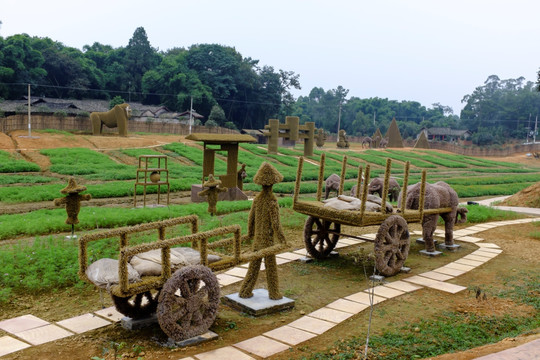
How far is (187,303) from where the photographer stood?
5.60 metres

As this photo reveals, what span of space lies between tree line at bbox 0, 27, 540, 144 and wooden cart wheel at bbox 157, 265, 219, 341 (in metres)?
47.4

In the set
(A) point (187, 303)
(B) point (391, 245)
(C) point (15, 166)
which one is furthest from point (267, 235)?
(C) point (15, 166)

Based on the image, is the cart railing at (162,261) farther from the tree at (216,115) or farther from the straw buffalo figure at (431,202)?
the tree at (216,115)

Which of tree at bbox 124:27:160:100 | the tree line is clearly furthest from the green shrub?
tree at bbox 124:27:160:100

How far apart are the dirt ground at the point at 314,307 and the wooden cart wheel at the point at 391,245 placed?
0.28 meters

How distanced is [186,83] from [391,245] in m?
52.1

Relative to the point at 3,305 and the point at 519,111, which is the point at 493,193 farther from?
the point at 519,111

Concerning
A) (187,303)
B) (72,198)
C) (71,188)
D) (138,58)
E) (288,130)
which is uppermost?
(138,58)

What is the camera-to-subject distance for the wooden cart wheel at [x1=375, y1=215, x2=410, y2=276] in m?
8.44

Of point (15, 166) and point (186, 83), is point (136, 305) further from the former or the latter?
point (186, 83)

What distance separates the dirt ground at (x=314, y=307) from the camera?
5438 mm

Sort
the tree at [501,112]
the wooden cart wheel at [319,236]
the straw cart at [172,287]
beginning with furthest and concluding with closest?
1. the tree at [501,112]
2. the wooden cart wheel at [319,236]
3. the straw cart at [172,287]

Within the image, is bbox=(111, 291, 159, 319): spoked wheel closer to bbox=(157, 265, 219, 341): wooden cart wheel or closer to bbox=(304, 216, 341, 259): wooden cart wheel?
bbox=(157, 265, 219, 341): wooden cart wheel

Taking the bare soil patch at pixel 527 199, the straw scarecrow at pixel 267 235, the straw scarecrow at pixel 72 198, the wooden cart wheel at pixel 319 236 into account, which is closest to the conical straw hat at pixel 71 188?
the straw scarecrow at pixel 72 198
